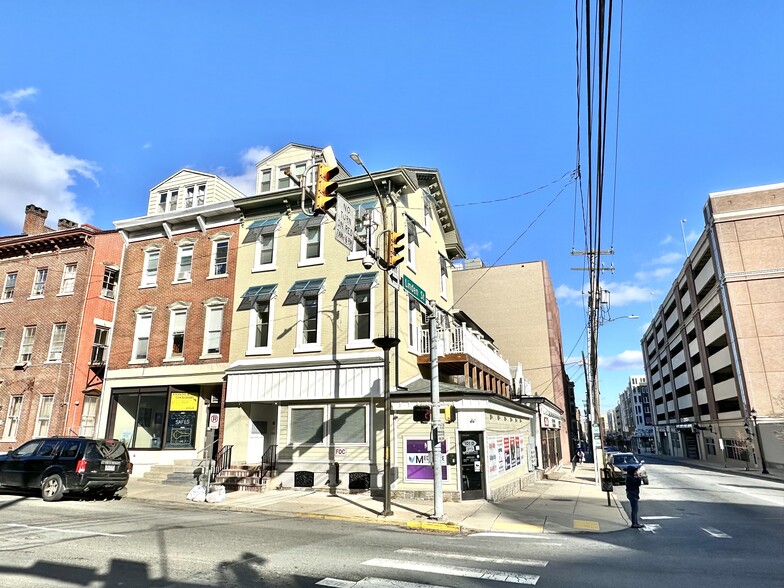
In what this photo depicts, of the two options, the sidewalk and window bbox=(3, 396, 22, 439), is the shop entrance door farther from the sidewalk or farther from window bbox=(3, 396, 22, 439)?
window bbox=(3, 396, 22, 439)

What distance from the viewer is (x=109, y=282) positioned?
82.1ft

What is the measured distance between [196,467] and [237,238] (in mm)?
9956

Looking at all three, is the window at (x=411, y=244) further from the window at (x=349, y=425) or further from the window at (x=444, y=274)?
the window at (x=349, y=425)

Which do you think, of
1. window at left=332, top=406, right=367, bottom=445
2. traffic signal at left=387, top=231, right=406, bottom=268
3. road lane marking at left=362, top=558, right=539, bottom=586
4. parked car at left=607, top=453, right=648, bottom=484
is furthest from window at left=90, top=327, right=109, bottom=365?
parked car at left=607, top=453, right=648, bottom=484

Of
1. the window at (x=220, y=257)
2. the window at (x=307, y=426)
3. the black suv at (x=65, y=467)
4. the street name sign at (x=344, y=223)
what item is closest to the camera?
the street name sign at (x=344, y=223)

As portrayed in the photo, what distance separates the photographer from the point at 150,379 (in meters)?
21.8

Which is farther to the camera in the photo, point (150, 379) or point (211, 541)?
point (150, 379)

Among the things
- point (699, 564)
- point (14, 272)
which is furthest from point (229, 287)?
point (699, 564)

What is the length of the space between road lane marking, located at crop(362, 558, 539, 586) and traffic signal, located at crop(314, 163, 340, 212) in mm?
5875

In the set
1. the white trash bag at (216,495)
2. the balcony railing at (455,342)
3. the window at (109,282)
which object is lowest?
the white trash bag at (216,495)

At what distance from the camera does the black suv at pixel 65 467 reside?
14.0 metres

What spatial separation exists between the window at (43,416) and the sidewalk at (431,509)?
24.4ft

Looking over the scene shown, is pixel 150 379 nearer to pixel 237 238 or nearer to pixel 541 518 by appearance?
pixel 237 238

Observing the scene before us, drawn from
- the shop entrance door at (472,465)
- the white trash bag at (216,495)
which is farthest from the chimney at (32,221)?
the shop entrance door at (472,465)
